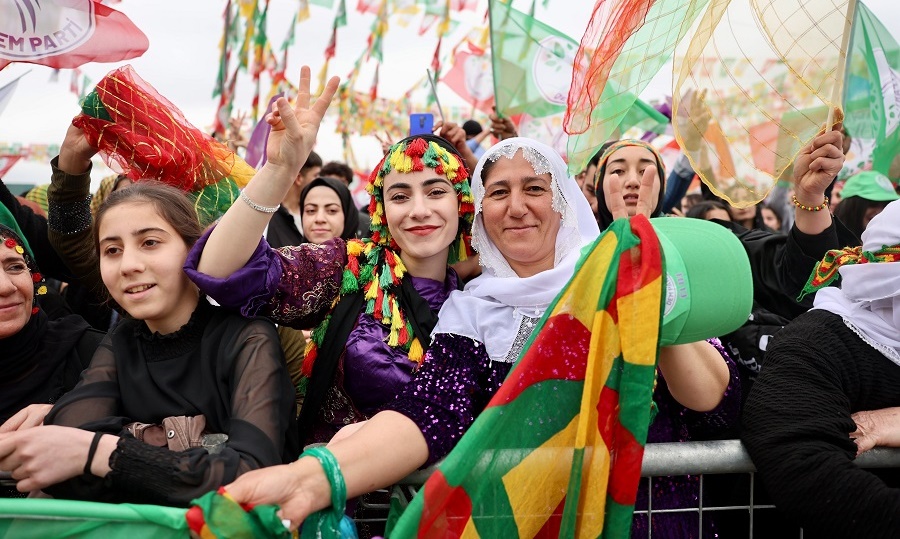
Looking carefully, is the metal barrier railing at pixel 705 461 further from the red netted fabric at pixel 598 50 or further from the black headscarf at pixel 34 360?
the black headscarf at pixel 34 360

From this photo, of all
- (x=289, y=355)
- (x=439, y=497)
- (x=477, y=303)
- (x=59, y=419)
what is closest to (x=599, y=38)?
(x=477, y=303)

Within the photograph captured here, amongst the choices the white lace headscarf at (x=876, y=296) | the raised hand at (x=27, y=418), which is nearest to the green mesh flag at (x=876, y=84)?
the white lace headscarf at (x=876, y=296)

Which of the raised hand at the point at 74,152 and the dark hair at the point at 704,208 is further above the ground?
the raised hand at the point at 74,152

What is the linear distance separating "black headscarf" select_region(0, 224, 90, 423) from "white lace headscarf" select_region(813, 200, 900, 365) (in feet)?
8.15

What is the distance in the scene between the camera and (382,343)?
2.66 metres

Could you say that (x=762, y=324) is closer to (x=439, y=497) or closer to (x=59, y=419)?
(x=439, y=497)

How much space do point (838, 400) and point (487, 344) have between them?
38.3 inches

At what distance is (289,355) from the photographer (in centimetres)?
304

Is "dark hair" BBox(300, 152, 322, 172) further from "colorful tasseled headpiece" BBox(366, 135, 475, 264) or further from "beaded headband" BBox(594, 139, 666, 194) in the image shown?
"colorful tasseled headpiece" BBox(366, 135, 475, 264)

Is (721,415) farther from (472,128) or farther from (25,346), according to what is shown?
(472,128)

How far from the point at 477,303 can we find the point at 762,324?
137cm

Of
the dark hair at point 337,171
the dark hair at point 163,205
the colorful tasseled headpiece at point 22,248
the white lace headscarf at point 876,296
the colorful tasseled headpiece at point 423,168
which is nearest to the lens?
the white lace headscarf at point 876,296

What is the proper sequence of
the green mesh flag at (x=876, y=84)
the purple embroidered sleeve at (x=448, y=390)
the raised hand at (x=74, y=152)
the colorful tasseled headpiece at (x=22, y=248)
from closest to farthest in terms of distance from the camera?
the purple embroidered sleeve at (x=448, y=390), the colorful tasseled headpiece at (x=22, y=248), the raised hand at (x=74, y=152), the green mesh flag at (x=876, y=84)

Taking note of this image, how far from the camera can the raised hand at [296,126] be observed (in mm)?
2320
